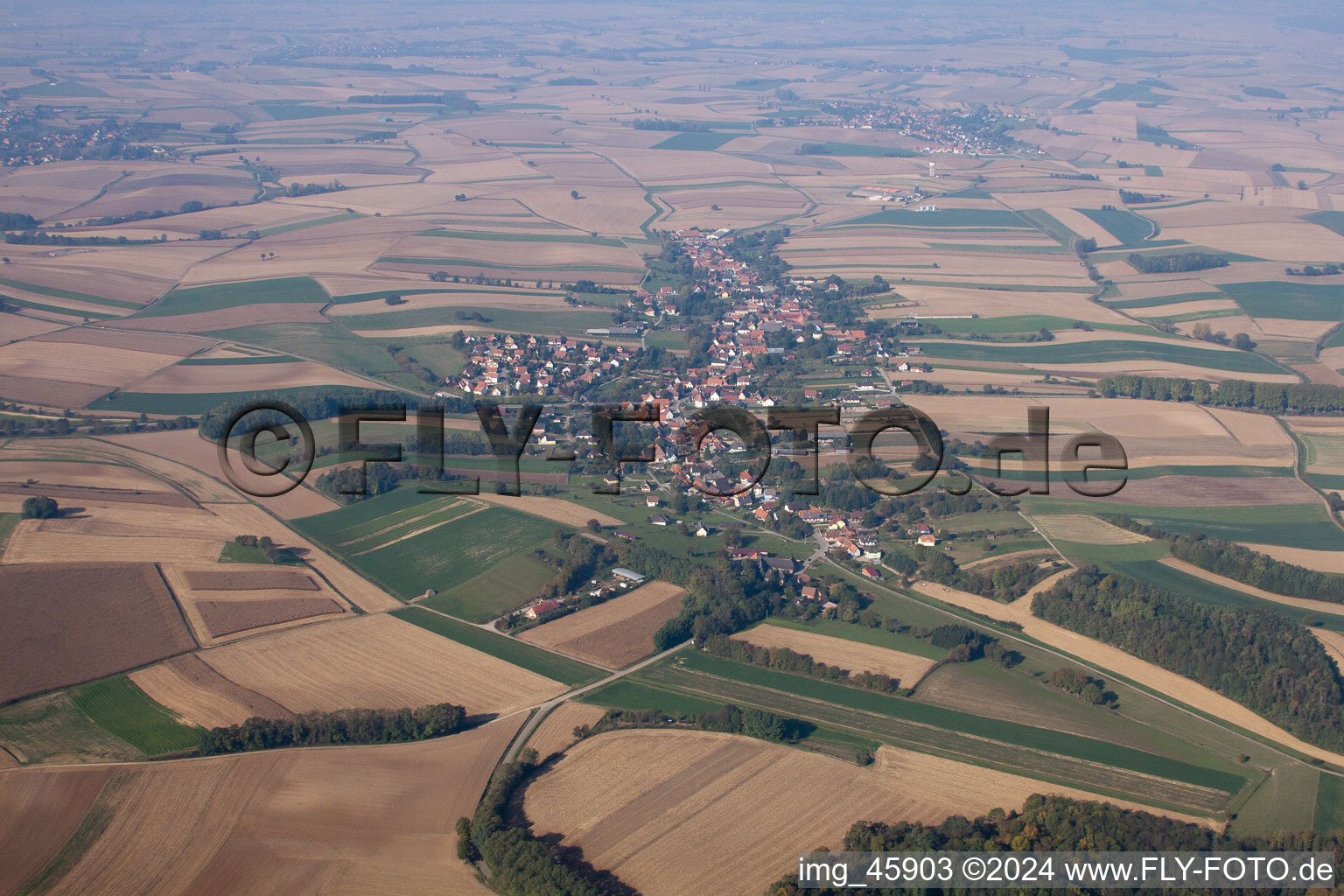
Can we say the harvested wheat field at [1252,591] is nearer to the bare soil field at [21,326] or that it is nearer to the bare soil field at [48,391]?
the bare soil field at [48,391]

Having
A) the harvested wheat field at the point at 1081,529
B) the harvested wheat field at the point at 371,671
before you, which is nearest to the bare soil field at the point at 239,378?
the harvested wheat field at the point at 371,671

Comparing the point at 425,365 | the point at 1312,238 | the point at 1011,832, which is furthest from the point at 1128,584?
the point at 1312,238

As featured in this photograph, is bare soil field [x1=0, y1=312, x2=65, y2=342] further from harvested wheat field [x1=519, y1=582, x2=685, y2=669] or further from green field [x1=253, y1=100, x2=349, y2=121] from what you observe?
green field [x1=253, y1=100, x2=349, y2=121]

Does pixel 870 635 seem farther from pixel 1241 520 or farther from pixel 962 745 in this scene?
pixel 1241 520

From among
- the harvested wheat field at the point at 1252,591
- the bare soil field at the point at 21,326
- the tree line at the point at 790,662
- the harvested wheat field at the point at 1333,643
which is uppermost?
the bare soil field at the point at 21,326

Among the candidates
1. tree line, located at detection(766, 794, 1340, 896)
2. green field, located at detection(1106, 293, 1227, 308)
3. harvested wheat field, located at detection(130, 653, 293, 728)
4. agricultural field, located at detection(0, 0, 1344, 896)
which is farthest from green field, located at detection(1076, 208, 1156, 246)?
harvested wheat field, located at detection(130, 653, 293, 728)

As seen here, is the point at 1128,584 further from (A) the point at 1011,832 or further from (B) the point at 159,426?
(B) the point at 159,426

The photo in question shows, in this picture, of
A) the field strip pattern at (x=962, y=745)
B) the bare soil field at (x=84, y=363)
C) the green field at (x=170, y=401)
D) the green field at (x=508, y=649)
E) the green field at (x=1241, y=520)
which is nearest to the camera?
the field strip pattern at (x=962, y=745)
